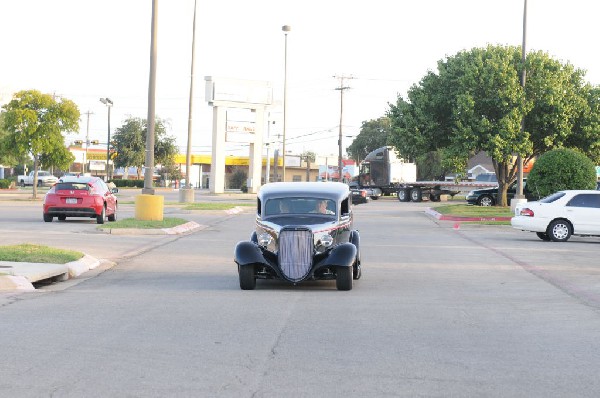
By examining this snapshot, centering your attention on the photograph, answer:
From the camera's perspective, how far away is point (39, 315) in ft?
38.9

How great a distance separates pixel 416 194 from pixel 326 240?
59.1m

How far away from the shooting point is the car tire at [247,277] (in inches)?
589

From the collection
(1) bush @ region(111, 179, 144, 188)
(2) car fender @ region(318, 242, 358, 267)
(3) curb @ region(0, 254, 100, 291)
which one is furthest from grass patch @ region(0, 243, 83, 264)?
(1) bush @ region(111, 179, 144, 188)

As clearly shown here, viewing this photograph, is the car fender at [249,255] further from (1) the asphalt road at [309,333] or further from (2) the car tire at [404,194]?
(2) the car tire at [404,194]

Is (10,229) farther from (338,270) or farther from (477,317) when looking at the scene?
(477,317)

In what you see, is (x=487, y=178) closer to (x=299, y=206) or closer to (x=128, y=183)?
(x=128, y=183)

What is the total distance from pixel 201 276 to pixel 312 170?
120 meters

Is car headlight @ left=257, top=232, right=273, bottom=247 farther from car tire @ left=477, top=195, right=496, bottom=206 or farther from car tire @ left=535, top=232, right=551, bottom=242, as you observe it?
car tire @ left=477, top=195, right=496, bottom=206

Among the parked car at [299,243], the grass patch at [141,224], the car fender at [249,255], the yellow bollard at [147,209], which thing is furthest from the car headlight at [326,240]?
the yellow bollard at [147,209]

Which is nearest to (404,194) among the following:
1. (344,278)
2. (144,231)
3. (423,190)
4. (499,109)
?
(423,190)

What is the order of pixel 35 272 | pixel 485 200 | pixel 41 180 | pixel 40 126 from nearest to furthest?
pixel 35 272
pixel 40 126
pixel 485 200
pixel 41 180

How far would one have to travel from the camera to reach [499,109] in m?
45.9

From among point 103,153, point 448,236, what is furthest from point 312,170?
point 448,236

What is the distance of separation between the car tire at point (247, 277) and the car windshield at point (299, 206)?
138 cm
